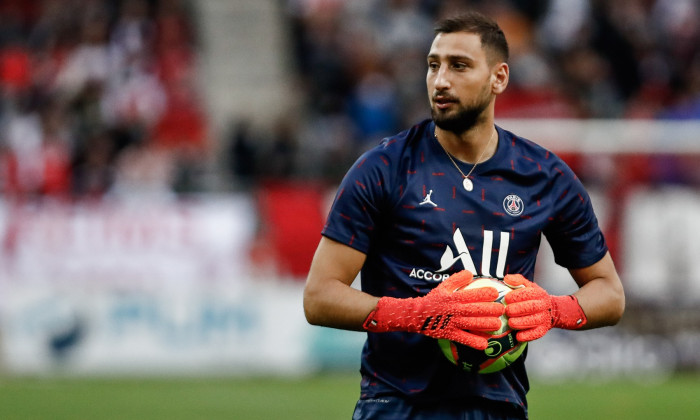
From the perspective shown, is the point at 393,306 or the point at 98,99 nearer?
the point at 393,306

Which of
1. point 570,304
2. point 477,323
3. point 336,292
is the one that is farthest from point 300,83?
point 477,323

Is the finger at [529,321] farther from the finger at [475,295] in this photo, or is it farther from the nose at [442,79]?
the nose at [442,79]

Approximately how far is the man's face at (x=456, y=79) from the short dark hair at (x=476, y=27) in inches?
0.9

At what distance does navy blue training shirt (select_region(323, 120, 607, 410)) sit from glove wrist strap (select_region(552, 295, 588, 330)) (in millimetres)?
214

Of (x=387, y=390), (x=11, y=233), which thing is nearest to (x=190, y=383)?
(x=11, y=233)

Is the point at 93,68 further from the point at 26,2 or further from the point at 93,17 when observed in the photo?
the point at 26,2

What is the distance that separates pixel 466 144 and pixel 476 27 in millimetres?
489

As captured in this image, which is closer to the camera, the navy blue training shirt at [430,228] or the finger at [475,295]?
the finger at [475,295]

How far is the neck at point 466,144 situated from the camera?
4988 millimetres

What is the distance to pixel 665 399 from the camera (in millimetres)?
12156

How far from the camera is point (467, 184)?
491cm

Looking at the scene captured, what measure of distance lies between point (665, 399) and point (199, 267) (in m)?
5.62

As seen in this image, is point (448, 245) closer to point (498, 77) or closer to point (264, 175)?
point (498, 77)

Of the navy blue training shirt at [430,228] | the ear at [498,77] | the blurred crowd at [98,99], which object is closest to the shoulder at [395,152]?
the navy blue training shirt at [430,228]
